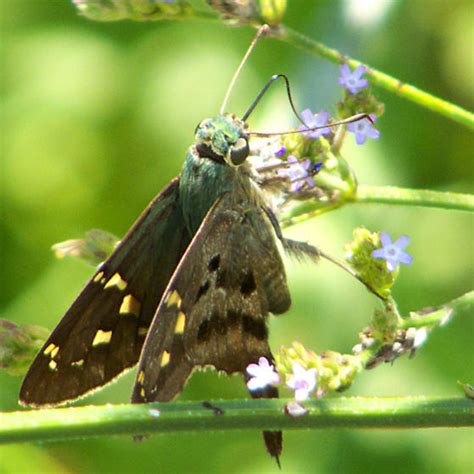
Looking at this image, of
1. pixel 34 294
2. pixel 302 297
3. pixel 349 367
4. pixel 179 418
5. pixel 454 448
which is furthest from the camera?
pixel 34 294

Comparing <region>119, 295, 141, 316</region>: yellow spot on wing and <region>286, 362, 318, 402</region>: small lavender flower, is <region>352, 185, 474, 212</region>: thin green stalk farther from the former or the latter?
<region>119, 295, 141, 316</region>: yellow spot on wing

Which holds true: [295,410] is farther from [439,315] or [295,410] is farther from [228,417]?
[439,315]

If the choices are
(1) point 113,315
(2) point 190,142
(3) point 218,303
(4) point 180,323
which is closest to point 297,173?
(3) point 218,303

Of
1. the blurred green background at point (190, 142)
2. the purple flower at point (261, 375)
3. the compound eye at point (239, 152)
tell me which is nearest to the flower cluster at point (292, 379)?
the purple flower at point (261, 375)

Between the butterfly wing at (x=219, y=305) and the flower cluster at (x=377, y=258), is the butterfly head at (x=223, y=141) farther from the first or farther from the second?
the flower cluster at (x=377, y=258)

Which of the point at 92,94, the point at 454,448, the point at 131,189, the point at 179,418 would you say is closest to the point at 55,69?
the point at 92,94

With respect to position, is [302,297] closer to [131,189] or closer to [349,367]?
[131,189]
